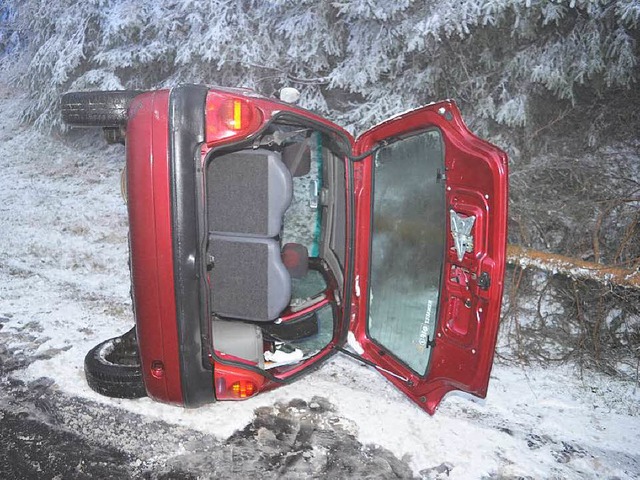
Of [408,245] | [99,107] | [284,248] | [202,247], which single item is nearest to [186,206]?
[202,247]

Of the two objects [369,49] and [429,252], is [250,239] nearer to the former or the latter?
[429,252]

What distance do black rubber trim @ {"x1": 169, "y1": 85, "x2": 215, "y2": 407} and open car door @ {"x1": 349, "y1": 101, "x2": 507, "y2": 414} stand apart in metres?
1.27

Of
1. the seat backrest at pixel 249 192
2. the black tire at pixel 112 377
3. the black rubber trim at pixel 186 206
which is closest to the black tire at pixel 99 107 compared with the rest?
the black rubber trim at pixel 186 206

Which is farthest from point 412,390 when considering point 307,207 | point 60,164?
point 60,164

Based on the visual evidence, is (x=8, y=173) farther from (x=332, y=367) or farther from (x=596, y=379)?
(x=596, y=379)

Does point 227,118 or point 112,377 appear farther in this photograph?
point 112,377

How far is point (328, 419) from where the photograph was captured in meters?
3.13

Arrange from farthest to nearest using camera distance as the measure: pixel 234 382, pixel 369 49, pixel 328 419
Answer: pixel 369 49 < pixel 328 419 < pixel 234 382

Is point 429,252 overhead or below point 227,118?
below

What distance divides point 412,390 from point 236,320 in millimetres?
1261

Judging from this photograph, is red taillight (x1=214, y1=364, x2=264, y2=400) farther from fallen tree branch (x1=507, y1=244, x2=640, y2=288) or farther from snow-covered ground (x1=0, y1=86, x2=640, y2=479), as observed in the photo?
fallen tree branch (x1=507, y1=244, x2=640, y2=288)

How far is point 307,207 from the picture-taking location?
4250 mm

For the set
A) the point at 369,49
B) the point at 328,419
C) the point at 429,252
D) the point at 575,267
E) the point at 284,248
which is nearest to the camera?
the point at 429,252

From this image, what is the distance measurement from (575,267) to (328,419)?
2323 mm
